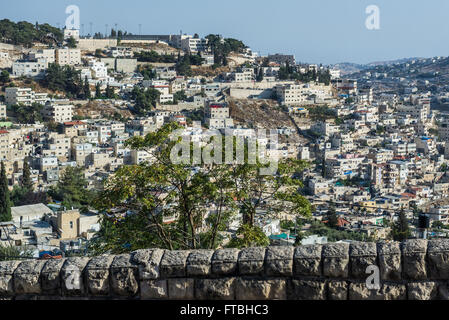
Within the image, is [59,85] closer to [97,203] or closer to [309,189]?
[309,189]

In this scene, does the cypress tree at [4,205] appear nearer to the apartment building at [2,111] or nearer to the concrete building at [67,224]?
the concrete building at [67,224]

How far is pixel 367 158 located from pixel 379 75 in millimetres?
63216

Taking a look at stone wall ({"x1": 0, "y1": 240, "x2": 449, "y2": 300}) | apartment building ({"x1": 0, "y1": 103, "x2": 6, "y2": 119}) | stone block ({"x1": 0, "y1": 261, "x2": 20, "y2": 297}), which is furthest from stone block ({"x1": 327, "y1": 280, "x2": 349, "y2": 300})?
apartment building ({"x1": 0, "y1": 103, "x2": 6, "y2": 119})

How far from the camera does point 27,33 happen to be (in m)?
41.6

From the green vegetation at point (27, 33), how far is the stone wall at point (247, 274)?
1591 inches

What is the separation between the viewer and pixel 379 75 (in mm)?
92562

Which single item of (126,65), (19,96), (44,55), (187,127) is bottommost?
(187,127)

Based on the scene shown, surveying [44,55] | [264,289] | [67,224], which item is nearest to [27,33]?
[44,55]

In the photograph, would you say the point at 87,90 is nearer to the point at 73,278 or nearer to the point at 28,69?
the point at 28,69

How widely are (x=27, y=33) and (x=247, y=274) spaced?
4169 centimetres

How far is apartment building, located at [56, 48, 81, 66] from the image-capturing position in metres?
38.9

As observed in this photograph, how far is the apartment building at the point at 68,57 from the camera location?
38938mm

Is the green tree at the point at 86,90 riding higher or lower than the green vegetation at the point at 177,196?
higher

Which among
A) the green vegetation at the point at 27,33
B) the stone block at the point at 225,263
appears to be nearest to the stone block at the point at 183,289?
the stone block at the point at 225,263
